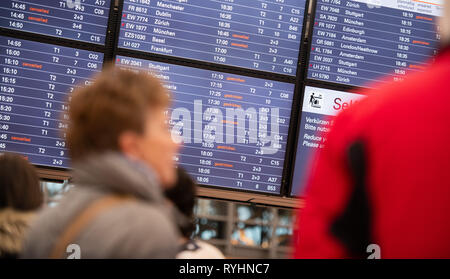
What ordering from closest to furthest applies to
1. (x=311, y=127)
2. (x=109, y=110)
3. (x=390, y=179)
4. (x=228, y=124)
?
1. (x=390, y=179)
2. (x=109, y=110)
3. (x=228, y=124)
4. (x=311, y=127)

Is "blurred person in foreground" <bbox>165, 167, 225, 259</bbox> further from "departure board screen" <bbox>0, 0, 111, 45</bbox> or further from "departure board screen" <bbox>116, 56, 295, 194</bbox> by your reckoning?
"departure board screen" <bbox>0, 0, 111, 45</bbox>

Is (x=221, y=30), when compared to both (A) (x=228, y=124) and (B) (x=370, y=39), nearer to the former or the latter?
(A) (x=228, y=124)

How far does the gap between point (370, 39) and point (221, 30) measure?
1.03 m

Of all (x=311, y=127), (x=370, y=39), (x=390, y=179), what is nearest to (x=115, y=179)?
(x=390, y=179)

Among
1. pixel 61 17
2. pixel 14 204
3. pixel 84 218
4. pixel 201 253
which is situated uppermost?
pixel 61 17

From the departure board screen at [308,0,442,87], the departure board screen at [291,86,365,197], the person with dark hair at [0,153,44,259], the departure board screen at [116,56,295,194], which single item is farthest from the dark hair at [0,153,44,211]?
the departure board screen at [308,0,442,87]

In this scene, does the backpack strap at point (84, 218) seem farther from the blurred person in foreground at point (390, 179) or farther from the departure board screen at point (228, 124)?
the departure board screen at point (228, 124)

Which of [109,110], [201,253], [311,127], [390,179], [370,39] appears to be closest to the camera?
[390,179]

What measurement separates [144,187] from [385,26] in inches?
126

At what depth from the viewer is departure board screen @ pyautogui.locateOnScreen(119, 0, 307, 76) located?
12.5ft

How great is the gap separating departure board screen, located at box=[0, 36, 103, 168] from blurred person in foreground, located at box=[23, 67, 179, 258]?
2.29 m

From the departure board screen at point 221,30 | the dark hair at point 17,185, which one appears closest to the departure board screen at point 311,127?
the departure board screen at point 221,30

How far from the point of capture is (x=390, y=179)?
40.6 inches

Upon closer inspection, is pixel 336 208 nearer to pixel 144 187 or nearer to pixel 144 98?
pixel 144 187
